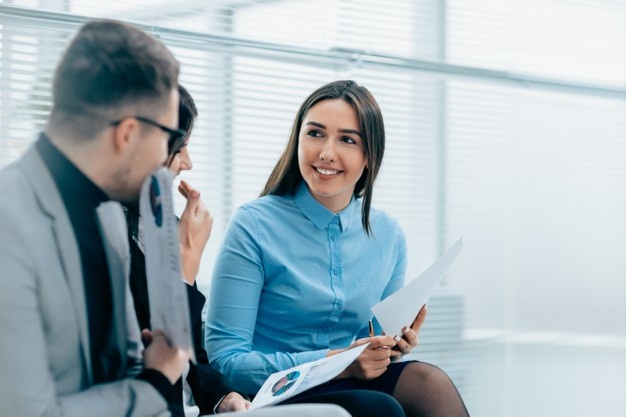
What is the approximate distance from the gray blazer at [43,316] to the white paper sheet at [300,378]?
49 centimetres

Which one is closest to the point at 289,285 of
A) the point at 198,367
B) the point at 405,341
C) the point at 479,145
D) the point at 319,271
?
the point at 319,271

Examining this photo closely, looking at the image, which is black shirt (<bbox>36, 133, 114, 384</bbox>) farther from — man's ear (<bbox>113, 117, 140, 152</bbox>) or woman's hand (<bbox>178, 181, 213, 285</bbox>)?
woman's hand (<bbox>178, 181, 213, 285</bbox>)

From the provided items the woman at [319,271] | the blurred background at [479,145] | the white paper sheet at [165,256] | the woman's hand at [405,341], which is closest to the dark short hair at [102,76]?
the white paper sheet at [165,256]

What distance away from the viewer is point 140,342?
124cm

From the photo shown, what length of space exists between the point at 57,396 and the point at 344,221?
1.38 m

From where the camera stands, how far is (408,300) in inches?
76.5

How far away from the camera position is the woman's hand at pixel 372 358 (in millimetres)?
1999

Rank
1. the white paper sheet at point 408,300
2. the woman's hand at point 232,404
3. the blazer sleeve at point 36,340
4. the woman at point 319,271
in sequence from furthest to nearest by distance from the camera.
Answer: the woman at point 319,271
the white paper sheet at point 408,300
the woman's hand at point 232,404
the blazer sleeve at point 36,340

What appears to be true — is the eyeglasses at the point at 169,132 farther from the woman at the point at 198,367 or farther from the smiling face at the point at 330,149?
the smiling face at the point at 330,149

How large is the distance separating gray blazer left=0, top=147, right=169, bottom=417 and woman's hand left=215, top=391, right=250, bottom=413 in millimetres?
601

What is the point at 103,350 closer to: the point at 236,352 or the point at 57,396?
the point at 57,396

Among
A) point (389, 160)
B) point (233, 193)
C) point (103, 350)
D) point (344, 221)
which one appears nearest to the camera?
point (103, 350)

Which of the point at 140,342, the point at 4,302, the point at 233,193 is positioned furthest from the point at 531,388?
the point at 4,302

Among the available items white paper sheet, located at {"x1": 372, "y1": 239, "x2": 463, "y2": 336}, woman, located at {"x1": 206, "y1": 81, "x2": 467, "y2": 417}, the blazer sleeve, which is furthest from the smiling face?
the blazer sleeve
